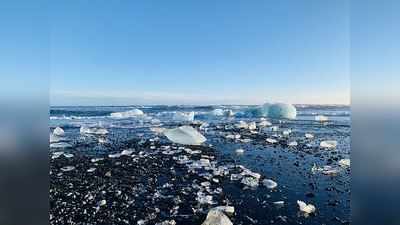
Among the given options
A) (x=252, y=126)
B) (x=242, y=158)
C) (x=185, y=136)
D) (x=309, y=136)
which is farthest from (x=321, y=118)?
(x=185, y=136)

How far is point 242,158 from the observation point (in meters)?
2.21

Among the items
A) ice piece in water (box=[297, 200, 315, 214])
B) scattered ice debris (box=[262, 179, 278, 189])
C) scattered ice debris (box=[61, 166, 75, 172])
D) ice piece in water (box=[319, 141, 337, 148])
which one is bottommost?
ice piece in water (box=[297, 200, 315, 214])

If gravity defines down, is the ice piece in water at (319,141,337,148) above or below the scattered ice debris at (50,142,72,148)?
above

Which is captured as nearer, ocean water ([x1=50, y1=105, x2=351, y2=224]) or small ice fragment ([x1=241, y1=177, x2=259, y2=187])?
ocean water ([x1=50, y1=105, x2=351, y2=224])

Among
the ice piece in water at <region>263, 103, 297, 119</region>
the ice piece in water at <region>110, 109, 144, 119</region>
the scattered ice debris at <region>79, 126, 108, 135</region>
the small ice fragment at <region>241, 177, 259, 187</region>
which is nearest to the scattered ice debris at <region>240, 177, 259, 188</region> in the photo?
the small ice fragment at <region>241, 177, 259, 187</region>

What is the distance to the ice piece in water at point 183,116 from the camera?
2218 mm

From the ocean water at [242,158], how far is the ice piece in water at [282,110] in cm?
5

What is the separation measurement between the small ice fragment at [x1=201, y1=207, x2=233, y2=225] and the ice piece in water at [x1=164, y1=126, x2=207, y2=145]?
593 mm

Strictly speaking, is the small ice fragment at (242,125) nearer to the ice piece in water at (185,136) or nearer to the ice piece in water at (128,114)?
the ice piece in water at (185,136)

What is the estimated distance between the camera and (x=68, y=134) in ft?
7.91

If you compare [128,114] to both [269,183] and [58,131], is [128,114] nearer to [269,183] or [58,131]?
[58,131]

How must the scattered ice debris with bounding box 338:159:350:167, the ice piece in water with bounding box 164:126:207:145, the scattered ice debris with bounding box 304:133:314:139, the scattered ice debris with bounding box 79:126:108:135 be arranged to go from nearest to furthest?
1. the scattered ice debris with bounding box 338:159:350:167
2. the scattered ice debris with bounding box 304:133:314:139
3. the ice piece in water with bounding box 164:126:207:145
4. the scattered ice debris with bounding box 79:126:108:135

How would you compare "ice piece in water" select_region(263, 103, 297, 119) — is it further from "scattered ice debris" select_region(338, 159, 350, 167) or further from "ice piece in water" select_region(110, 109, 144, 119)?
"ice piece in water" select_region(110, 109, 144, 119)

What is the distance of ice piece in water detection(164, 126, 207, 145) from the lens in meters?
2.24
